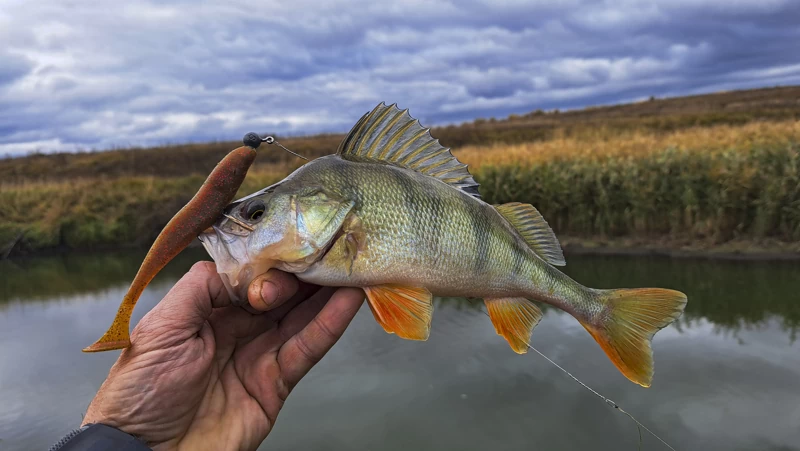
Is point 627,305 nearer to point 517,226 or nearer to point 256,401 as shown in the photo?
point 517,226

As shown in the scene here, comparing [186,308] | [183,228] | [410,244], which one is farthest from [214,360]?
[410,244]

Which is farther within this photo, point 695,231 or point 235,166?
point 695,231

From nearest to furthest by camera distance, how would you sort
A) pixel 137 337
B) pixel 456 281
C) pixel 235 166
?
pixel 235 166, pixel 137 337, pixel 456 281

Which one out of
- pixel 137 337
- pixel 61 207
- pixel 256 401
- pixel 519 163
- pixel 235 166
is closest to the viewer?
pixel 235 166

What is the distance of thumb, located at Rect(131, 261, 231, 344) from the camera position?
1715 mm

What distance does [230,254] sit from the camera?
64.9 inches

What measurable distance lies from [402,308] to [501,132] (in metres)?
29.4

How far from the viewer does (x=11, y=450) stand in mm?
5078

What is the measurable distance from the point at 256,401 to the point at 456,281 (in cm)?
101

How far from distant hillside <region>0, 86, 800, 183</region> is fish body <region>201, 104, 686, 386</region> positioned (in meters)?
21.7

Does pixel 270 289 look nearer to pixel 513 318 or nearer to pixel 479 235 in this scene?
pixel 479 235

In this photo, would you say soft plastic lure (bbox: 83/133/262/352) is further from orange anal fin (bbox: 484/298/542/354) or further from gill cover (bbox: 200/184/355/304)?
orange anal fin (bbox: 484/298/542/354)

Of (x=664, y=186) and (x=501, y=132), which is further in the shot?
(x=501, y=132)

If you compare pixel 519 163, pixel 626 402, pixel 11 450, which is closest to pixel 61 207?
pixel 11 450
